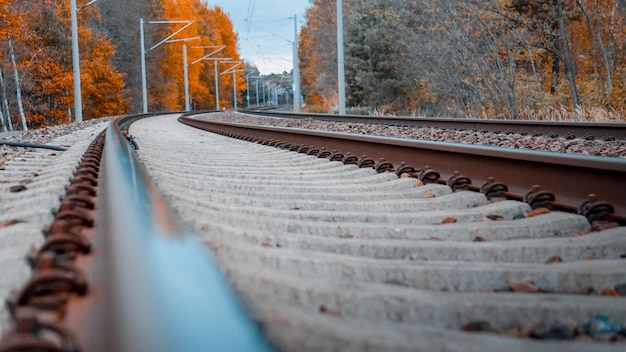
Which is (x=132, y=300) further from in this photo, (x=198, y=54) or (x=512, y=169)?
(x=198, y=54)

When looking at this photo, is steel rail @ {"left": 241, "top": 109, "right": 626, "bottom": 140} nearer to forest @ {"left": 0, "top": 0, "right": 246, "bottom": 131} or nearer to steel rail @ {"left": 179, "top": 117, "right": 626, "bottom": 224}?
steel rail @ {"left": 179, "top": 117, "right": 626, "bottom": 224}

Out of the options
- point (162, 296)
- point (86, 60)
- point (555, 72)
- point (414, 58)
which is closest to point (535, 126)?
point (162, 296)

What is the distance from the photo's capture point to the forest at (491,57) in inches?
742

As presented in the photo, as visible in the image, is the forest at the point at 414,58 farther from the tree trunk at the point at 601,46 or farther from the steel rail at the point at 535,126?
the steel rail at the point at 535,126

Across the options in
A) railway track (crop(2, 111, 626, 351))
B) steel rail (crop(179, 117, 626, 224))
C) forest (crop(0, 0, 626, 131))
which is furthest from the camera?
forest (crop(0, 0, 626, 131))

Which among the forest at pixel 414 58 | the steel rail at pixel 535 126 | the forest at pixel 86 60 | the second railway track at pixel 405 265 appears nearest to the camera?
the second railway track at pixel 405 265

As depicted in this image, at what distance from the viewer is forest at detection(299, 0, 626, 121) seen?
18.8 m

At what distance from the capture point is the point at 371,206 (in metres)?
4.09

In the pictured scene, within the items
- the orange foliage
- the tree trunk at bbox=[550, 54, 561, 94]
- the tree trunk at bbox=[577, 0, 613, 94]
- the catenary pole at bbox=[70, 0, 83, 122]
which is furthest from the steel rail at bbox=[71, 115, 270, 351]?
the orange foliage

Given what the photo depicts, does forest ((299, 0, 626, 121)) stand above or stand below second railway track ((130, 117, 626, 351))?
above

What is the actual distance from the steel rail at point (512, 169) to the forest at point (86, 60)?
2411cm

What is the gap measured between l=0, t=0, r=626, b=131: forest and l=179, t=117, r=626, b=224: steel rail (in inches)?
316

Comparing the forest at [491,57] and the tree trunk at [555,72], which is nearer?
the forest at [491,57]

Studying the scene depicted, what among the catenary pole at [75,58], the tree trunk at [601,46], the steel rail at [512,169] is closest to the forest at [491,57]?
the tree trunk at [601,46]
